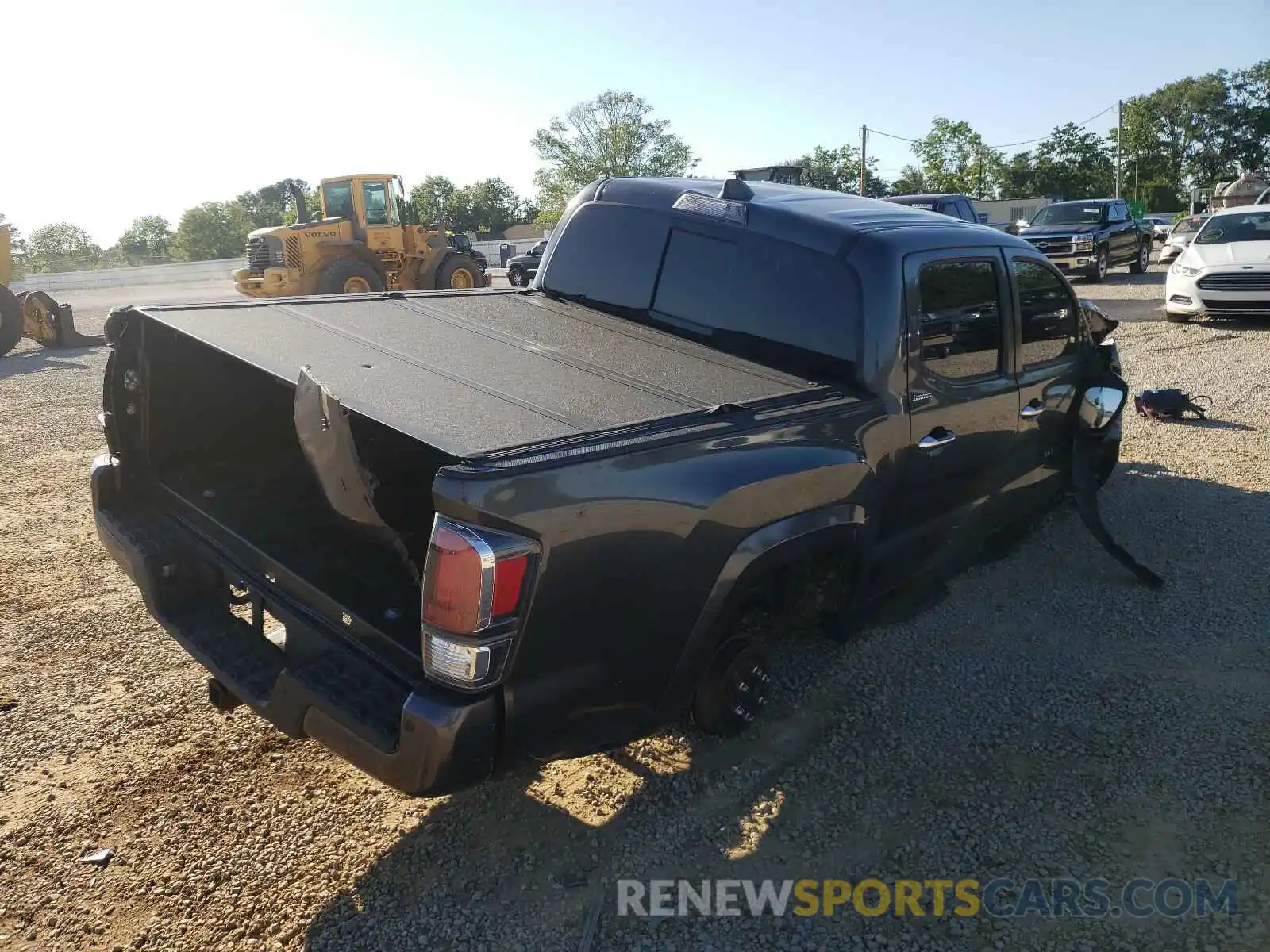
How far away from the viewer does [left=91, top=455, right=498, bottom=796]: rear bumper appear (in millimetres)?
2199

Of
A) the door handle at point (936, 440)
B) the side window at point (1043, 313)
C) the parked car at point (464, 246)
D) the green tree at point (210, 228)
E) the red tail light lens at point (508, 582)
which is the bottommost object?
the door handle at point (936, 440)

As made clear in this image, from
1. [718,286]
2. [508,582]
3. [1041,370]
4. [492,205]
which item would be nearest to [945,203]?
[1041,370]

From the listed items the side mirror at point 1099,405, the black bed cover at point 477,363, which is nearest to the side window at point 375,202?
the black bed cover at point 477,363

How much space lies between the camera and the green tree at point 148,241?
285 ft

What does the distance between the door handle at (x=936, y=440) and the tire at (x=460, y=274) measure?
51.5 feet

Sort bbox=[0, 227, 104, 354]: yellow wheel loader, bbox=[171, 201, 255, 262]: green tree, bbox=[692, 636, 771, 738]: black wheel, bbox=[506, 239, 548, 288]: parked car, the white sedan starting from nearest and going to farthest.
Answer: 1. bbox=[692, 636, 771, 738]: black wheel
2. the white sedan
3. bbox=[0, 227, 104, 354]: yellow wheel loader
4. bbox=[506, 239, 548, 288]: parked car
5. bbox=[171, 201, 255, 262]: green tree

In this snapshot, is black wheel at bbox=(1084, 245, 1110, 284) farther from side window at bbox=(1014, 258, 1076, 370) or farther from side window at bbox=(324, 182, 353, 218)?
side window at bbox=(1014, 258, 1076, 370)

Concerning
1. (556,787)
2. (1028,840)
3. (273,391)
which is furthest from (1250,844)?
(273,391)

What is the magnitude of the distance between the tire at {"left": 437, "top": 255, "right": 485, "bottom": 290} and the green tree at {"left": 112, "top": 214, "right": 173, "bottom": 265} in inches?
3052

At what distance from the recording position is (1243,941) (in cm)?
243

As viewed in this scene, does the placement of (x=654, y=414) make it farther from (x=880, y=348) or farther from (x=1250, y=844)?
(x=1250, y=844)

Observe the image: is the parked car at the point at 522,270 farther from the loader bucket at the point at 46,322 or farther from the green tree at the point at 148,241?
the green tree at the point at 148,241

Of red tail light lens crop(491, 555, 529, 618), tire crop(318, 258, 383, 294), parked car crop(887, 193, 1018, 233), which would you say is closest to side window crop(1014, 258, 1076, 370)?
red tail light lens crop(491, 555, 529, 618)

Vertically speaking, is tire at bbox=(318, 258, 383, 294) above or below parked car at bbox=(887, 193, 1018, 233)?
below
